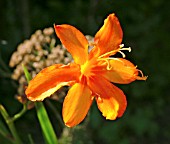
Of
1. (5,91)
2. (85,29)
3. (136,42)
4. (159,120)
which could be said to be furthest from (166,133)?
(5,91)

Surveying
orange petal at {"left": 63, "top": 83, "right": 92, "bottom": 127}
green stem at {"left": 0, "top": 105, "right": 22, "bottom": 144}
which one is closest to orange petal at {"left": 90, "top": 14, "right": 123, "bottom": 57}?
orange petal at {"left": 63, "top": 83, "right": 92, "bottom": 127}

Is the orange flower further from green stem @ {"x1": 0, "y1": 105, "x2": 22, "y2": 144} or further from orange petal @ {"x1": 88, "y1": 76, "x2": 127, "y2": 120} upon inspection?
green stem @ {"x1": 0, "y1": 105, "x2": 22, "y2": 144}

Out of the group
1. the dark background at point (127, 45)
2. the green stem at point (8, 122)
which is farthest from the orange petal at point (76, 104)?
the dark background at point (127, 45)

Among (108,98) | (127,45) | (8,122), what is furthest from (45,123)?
(127,45)

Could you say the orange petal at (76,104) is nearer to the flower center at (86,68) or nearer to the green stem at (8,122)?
the flower center at (86,68)

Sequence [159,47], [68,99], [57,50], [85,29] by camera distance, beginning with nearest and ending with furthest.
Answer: [68,99] < [57,50] < [85,29] < [159,47]

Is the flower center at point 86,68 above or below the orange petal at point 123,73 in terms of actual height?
above

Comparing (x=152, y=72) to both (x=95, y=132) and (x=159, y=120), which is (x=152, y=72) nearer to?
(x=159, y=120)
